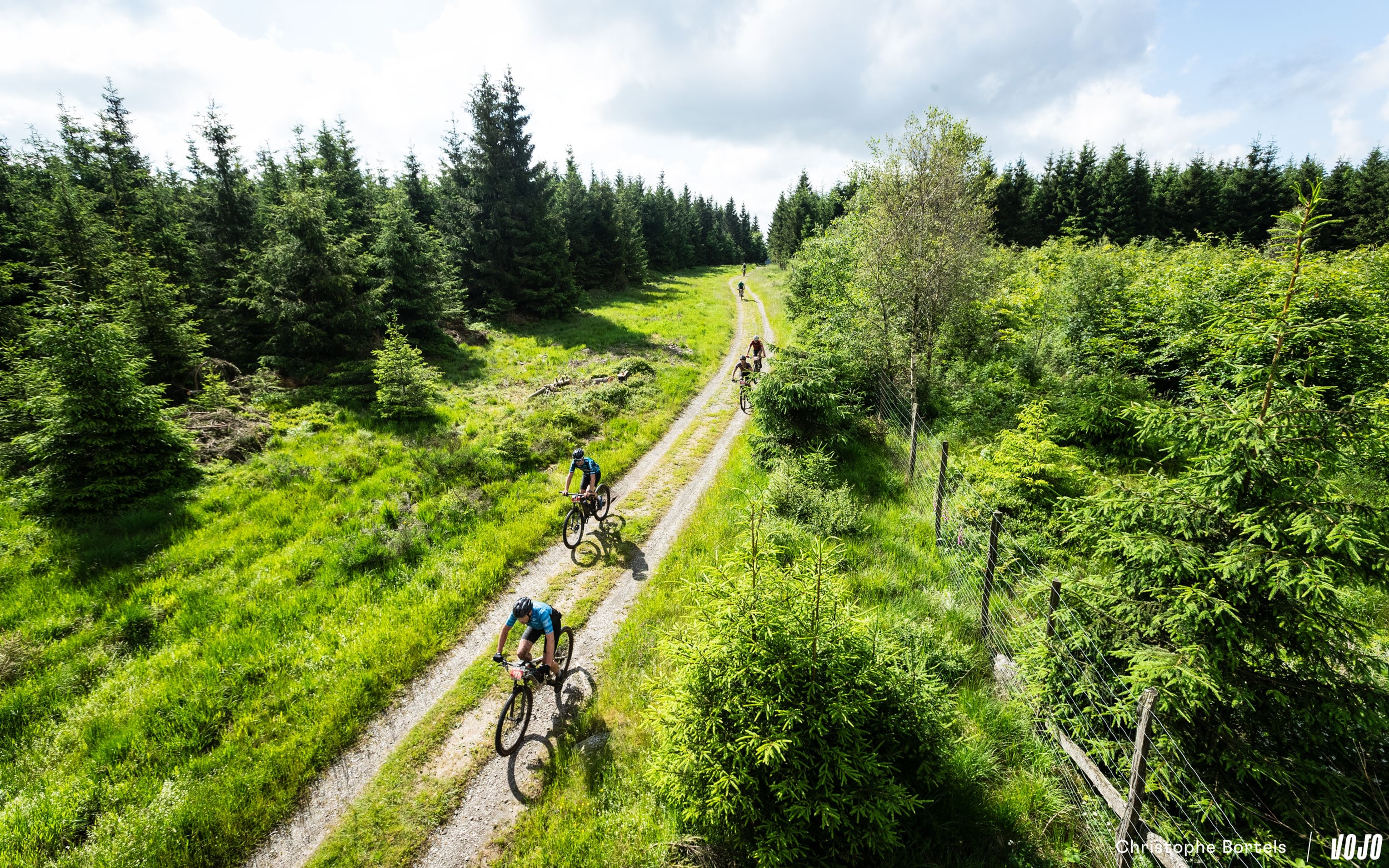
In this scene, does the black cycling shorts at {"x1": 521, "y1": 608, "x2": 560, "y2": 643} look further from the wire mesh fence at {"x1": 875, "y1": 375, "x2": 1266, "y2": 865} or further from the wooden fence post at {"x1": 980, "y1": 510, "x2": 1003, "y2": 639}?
the wooden fence post at {"x1": 980, "y1": 510, "x2": 1003, "y2": 639}

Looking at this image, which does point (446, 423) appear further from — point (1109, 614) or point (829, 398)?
point (1109, 614)

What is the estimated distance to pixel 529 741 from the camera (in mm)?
7348

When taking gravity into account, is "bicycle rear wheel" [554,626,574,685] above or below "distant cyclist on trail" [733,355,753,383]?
below

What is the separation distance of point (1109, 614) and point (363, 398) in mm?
22909

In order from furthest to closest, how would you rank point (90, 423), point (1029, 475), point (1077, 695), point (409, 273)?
point (409, 273) < point (90, 423) < point (1029, 475) < point (1077, 695)

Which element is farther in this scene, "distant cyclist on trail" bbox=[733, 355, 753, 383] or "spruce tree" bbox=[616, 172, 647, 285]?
"spruce tree" bbox=[616, 172, 647, 285]

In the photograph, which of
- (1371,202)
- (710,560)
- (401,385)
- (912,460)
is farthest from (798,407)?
(1371,202)

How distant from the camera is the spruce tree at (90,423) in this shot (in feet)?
38.8

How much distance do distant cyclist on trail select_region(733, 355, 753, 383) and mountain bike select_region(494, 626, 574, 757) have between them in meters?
13.0

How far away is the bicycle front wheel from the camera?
465 inches

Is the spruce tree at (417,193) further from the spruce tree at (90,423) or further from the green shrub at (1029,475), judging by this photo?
the green shrub at (1029,475)

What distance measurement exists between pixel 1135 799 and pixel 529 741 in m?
7.28

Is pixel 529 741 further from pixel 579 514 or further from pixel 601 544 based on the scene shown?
pixel 579 514

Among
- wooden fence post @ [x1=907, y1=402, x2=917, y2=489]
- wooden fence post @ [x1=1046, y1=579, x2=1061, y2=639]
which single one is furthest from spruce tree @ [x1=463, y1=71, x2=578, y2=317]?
wooden fence post @ [x1=1046, y1=579, x2=1061, y2=639]
